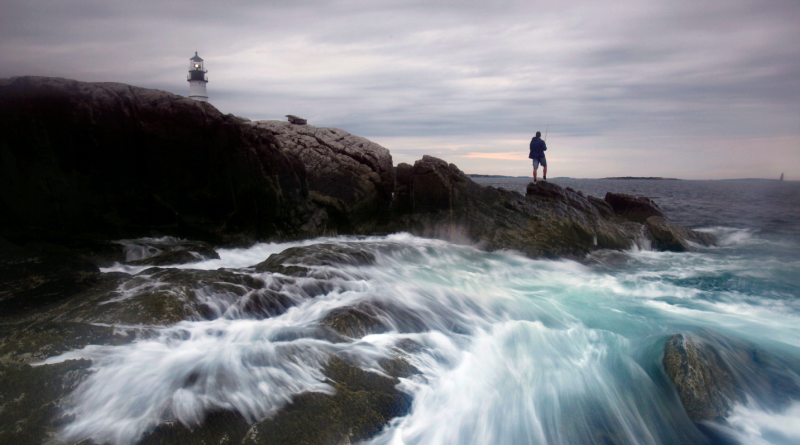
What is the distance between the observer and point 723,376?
4789 mm

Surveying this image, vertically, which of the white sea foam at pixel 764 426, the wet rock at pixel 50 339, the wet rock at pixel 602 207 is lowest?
the white sea foam at pixel 764 426

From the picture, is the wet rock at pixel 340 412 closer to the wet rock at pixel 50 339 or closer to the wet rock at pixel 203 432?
the wet rock at pixel 203 432

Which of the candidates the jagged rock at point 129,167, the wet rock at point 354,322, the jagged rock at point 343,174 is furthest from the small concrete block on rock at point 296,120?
the wet rock at point 354,322

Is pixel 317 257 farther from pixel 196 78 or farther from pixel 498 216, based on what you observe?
pixel 196 78

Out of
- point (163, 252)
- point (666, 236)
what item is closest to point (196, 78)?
point (163, 252)

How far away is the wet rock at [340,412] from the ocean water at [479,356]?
133mm

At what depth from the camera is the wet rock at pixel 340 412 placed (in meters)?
3.25

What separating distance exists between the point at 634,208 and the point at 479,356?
13.2 metres

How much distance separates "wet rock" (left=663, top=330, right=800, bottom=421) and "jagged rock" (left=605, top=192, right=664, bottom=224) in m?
10.7

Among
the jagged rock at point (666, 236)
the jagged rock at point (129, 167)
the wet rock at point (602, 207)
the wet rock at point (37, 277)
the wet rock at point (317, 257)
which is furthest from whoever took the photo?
the wet rock at point (602, 207)

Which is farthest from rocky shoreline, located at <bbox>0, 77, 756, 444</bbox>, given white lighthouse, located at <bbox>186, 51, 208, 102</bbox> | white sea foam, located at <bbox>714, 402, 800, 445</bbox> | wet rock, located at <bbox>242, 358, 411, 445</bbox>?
white lighthouse, located at <bbox>186, 51, 208, 102</bbox>

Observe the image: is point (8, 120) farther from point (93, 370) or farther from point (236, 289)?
point (93, 370)

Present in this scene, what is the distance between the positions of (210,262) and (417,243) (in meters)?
5.20

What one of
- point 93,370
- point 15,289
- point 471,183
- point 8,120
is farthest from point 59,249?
point 471,183
